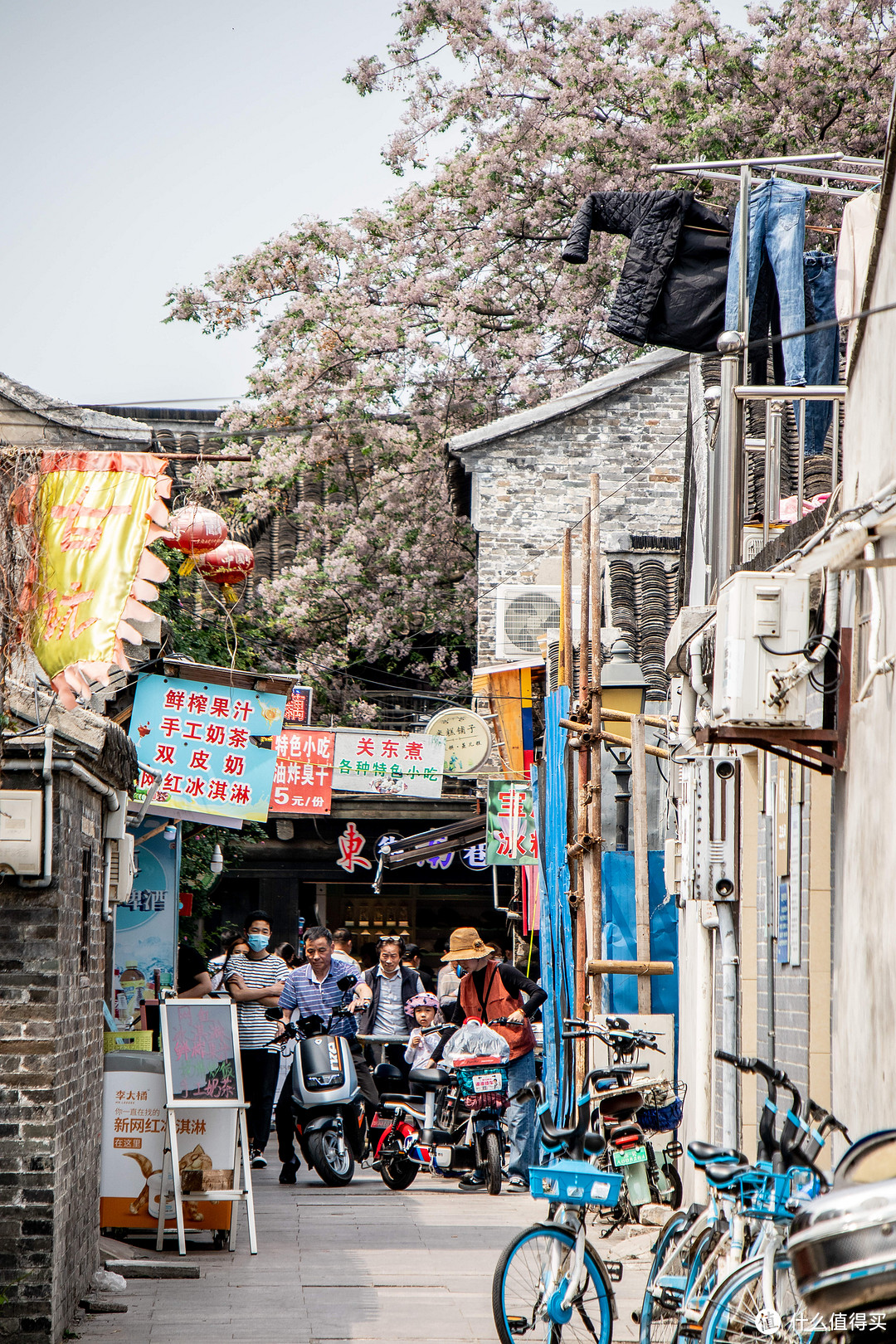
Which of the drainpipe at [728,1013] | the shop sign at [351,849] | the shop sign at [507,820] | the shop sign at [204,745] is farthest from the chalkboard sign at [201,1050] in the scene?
the shop sign at [351,849]

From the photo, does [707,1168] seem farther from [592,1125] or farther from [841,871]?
[592,1125]

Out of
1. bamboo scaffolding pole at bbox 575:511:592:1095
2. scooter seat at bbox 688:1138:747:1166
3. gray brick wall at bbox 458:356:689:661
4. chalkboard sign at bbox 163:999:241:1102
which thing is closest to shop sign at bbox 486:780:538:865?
gray brick wall at bbox 458:356:689:661

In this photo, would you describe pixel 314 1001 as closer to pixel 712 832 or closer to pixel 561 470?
pixel 712 832

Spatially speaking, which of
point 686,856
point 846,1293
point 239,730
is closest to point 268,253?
point 239,730

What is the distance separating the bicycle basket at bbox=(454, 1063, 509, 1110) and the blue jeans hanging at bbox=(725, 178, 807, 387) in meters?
6.22

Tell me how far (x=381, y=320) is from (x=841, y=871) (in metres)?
18.4

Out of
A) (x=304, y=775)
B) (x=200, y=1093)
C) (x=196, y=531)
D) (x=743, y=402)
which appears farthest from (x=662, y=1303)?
(x=304, y=775)

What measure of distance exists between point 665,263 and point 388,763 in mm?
9892

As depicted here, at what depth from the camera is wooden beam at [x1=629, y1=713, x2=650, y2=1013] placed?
36.3ft

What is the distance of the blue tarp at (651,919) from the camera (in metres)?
11.8

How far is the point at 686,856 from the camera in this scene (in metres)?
8.88

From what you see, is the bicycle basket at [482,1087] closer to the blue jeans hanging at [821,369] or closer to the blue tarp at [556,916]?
the blue tarp at [556,916]

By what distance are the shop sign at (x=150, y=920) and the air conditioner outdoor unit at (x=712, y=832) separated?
6.96m

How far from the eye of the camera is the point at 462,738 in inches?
760
